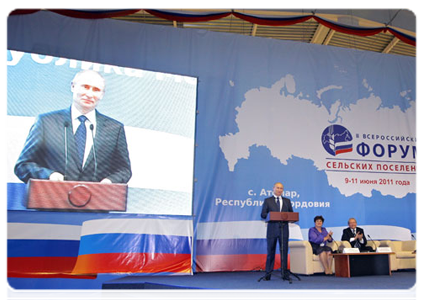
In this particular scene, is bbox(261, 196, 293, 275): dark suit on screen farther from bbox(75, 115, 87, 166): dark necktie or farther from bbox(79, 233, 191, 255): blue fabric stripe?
bbox(75, 115, 87, 166): dark necktie

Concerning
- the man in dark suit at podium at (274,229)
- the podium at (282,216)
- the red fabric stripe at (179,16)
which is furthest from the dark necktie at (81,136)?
the podium at (282,216)

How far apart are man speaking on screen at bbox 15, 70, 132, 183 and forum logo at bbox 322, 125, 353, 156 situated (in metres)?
3.29

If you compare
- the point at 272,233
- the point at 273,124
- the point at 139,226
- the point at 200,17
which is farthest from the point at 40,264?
the point at 200,17

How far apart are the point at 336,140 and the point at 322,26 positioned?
2229 mm

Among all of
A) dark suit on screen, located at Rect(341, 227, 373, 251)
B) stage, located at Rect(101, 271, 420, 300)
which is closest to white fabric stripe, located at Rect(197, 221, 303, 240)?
dark suit on screen, located at Rect(341, 227, 373, 251)

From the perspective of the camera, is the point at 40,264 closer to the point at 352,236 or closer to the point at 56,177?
the point at 56,177

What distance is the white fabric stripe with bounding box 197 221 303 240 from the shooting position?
622 cm

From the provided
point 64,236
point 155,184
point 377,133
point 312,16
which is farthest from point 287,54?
point 64,236

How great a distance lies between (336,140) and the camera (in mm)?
7027

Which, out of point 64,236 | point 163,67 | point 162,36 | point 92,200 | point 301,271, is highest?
point 162,36

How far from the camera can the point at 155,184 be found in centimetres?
579

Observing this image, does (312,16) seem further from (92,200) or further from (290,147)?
(92,200)

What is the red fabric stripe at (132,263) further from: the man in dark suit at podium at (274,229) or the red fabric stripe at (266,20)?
the red fabric stripe at (266,20)

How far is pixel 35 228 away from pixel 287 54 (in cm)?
477
